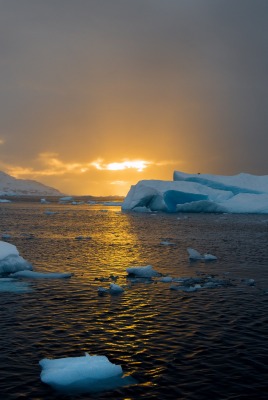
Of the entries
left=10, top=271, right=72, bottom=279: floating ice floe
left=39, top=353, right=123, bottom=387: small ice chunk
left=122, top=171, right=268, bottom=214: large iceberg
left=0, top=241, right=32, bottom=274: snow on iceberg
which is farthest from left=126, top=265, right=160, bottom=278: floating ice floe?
left=122, top=171, right=268, bottom=214: large iceberg

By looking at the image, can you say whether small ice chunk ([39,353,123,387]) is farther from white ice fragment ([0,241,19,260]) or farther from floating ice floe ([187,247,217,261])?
floating ice floe ([187,247,217,261])

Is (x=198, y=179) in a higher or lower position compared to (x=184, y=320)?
higher

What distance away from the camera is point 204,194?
2901 inches

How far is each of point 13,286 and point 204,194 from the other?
59568 mm

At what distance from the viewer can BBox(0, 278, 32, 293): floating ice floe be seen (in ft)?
53.3

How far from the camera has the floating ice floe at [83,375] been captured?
8.48m

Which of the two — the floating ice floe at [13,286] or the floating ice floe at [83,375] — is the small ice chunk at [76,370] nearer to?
the floating ice floe at [83,375]

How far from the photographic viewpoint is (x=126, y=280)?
18.9 metres

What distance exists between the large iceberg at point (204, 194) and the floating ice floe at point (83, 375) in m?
62.9

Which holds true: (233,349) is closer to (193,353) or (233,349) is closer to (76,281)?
(193,353)

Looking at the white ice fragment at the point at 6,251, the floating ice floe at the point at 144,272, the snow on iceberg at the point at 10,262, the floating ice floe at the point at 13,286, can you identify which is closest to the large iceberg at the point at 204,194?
the floating ice floe at the point at 144,272

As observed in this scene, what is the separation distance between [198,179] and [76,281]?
6412 cm

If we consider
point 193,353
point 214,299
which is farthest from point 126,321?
point 214,299

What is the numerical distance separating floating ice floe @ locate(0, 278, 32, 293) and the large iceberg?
2166 inches
